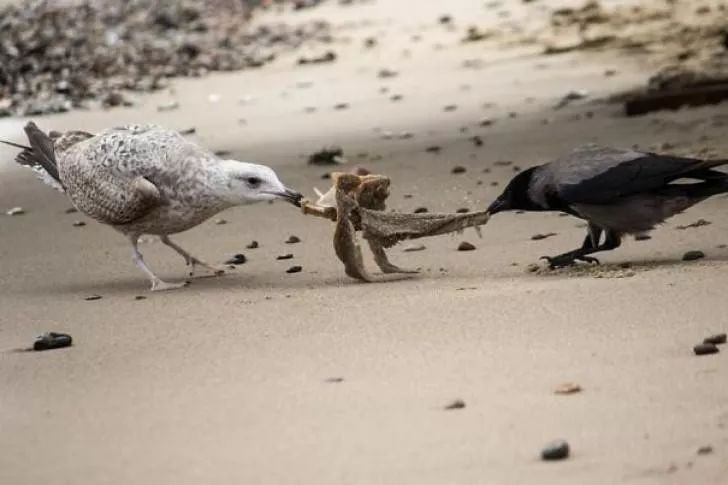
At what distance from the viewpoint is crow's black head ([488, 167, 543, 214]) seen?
7023 mm

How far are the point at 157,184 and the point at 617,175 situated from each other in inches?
77.2

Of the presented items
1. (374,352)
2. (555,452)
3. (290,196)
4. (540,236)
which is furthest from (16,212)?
(555,452)

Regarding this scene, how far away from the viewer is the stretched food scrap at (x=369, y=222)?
699cm

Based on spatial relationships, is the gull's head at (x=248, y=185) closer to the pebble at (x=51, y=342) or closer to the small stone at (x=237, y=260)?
the small stone at (x=237, y=260)

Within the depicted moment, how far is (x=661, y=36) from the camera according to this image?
14.7 meters

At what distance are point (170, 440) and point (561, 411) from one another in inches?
42.2

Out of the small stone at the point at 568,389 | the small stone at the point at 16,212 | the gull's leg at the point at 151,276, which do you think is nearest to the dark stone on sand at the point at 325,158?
the small stone at the point at 16,212

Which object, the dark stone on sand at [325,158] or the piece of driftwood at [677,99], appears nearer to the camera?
the dark stone on sand at [325,158]

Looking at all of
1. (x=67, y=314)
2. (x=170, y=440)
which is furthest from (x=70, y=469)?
(x=67, y=314)

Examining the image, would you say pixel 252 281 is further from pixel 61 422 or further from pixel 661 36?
pixel 661 36

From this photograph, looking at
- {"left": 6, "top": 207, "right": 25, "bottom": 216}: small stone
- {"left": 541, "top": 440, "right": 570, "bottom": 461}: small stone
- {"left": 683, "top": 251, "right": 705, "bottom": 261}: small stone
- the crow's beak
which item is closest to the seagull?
the crow's beak

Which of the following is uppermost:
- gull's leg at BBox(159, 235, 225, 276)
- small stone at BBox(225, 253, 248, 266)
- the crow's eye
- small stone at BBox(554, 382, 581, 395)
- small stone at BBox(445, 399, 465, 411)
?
the crow's eye

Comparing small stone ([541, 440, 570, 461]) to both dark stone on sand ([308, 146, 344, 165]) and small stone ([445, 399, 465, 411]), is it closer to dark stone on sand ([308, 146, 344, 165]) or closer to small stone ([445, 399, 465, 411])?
small stone ([445, 399, 465, 411])

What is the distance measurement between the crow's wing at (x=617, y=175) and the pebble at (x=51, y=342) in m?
2.06
